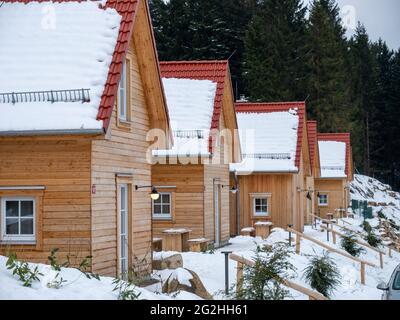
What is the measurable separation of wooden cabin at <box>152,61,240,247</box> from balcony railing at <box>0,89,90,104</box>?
30.0 ft

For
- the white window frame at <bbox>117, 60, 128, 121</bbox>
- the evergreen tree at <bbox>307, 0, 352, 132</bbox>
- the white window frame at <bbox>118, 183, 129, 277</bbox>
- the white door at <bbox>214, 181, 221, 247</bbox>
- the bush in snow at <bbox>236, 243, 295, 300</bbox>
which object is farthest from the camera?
the evergreen tree at <bbox>307, 0, 352, 132</bbox>

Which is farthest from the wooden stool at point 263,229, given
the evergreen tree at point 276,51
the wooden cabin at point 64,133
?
the evergreen tree at point 276,51

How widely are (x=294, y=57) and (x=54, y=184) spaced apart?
2254 inches

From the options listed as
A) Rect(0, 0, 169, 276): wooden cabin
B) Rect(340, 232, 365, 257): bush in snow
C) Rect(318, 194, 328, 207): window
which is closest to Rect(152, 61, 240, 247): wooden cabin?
Rect(340, 232, 365, 257): bush in snow

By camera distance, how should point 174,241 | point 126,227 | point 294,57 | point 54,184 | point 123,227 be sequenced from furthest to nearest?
point 294,57 < point 174,241 < point 126,227 < point 123,227 < point 54,184

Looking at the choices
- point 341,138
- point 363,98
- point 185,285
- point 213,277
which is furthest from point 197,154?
point 363,98

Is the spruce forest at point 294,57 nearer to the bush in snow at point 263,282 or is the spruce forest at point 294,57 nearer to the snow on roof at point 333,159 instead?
the snow on roof at point 333,159

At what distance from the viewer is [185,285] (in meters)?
14.8

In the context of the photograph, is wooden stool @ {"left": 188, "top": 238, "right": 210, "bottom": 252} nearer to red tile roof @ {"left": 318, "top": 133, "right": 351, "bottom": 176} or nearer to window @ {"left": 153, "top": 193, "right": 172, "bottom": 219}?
window @ {"left": 153, "top": 193, "right": 172, "bottom": 219}

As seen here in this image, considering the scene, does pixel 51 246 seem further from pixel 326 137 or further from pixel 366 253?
pixel 326 137

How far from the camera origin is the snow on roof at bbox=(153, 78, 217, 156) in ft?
79.6

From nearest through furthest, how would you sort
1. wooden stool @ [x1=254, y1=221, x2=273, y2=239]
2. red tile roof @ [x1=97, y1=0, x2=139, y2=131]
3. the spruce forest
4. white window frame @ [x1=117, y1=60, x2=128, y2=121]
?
red tile roof @ [x1=97, y1=0, x2=139, y2=131] → white window frame @ [x1=117, y1=60, x2=128, y2=121] → wooden stool @ [x1=254, y1=221, x2=273, y2=239] → the spruce forest

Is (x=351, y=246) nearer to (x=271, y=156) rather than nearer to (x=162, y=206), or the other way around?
(x=271, y=156)

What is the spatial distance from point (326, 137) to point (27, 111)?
133 feet
